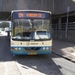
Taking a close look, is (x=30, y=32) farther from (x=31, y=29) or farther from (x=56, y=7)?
(x=56, y=7)

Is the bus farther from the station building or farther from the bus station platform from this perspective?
the station building

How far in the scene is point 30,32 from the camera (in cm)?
957

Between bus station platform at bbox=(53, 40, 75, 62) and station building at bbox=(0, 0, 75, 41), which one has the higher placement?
station building at bbox=(0, 0, 75, 41)

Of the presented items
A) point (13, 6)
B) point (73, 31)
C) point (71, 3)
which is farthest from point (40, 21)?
point (13, 6)

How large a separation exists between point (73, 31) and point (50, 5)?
664cm

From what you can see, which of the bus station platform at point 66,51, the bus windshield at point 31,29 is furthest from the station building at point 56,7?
the bus windshield at point 31,29

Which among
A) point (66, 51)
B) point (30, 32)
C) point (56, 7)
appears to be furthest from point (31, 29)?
point (56, 7)

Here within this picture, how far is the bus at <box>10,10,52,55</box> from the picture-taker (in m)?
9.50

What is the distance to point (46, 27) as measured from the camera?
973cm

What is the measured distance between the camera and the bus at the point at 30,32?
9.50 meters

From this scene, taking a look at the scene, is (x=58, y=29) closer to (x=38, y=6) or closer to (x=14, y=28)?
(x=38, y=6)

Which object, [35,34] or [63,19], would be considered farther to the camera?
[63,19]

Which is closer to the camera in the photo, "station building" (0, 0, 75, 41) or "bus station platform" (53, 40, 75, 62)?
"bus station platform" (53, 40, 75, 62)

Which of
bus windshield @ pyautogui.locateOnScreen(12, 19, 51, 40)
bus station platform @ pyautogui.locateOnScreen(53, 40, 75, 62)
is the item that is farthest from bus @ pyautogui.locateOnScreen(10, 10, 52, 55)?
bus station platform @ pyautogui.locateOnScreen(53, 40, 75, 62)
